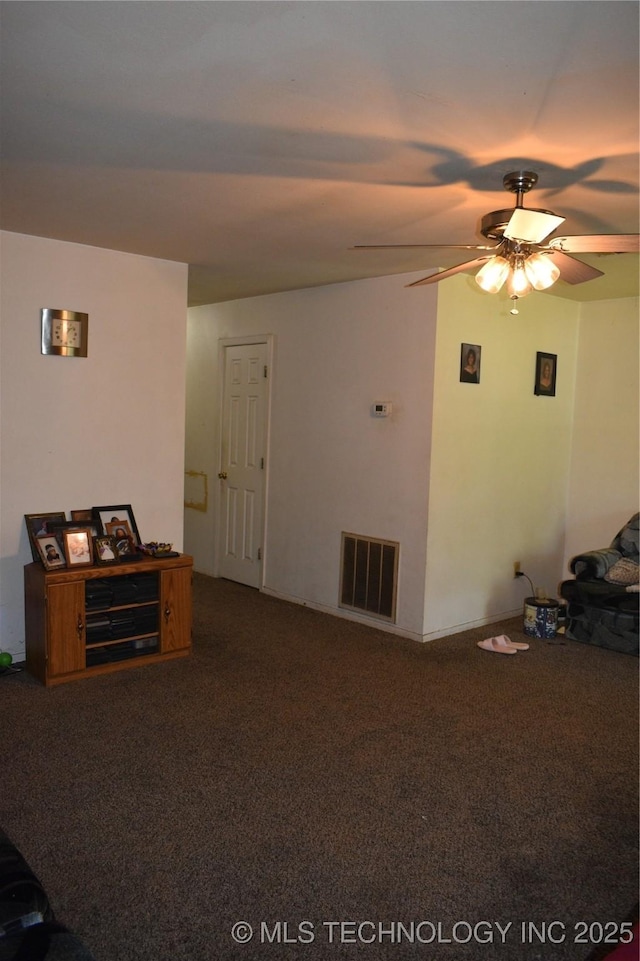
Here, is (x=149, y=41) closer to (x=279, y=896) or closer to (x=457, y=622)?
(x=279, y=896)

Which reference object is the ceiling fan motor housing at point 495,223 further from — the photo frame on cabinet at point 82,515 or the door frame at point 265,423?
the door frame at point 265,423

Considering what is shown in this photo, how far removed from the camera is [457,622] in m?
4.83

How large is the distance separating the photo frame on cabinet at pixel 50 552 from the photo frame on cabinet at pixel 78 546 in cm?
4

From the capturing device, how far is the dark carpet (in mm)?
2025

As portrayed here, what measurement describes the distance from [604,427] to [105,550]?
3848 millimetres

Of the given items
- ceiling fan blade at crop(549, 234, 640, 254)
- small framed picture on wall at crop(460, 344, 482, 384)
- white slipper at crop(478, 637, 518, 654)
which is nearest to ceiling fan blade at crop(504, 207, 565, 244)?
ceiling fan blade at crop(549, 234, 640, 254)

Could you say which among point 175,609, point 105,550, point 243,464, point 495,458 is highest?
point 495,458

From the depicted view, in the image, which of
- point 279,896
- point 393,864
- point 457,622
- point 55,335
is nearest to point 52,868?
point 279,896

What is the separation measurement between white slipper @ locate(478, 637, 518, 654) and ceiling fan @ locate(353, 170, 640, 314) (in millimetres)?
2503

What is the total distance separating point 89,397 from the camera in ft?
13.5

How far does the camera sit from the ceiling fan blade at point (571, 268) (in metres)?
2.57

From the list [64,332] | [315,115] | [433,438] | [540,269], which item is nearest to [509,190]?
[540,269]

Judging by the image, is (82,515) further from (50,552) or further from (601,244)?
(601,244)

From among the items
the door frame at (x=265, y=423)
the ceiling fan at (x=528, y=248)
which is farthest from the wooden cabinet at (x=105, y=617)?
the ceiling fan at (x=528, y=248)
